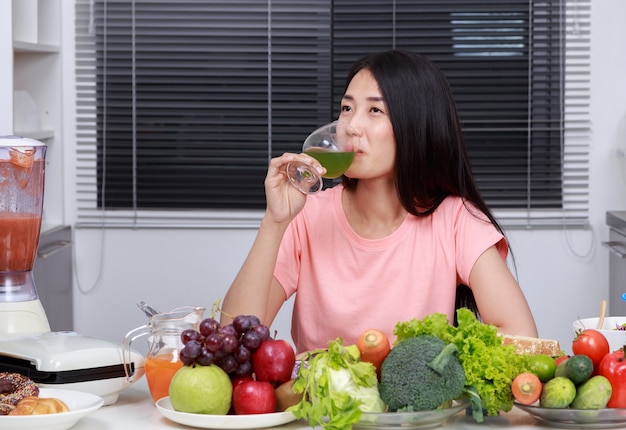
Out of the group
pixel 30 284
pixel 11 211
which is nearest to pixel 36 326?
pixel 30 284

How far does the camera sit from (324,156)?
1.90 meters

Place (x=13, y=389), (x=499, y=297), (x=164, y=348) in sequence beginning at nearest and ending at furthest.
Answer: (x=13, y=389) → (x=164, y=348) → (x=499, y=297)

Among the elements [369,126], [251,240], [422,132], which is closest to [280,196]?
[369,126]

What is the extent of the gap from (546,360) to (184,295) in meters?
2.58

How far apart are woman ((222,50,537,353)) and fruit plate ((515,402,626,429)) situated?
0.58 meters

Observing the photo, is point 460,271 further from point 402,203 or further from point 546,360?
point 546,360

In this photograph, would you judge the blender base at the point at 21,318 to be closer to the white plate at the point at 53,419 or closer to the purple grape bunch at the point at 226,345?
the white plate at the point at 53,419

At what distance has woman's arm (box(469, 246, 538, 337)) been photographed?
80.0 inches

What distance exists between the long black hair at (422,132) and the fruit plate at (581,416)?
2.57 feet

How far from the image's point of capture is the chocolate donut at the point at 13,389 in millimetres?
1453

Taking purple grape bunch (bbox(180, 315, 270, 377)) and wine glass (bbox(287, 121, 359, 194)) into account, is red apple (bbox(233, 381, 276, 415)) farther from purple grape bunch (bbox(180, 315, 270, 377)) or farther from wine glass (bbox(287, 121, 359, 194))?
wine glass (bbox(287, 121, 359, 194))

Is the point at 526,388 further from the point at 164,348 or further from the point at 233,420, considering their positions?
the point at 164,348

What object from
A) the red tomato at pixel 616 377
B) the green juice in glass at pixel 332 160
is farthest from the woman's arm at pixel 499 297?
the red tomato at pixel 616 377

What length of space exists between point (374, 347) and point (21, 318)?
0.78 m
